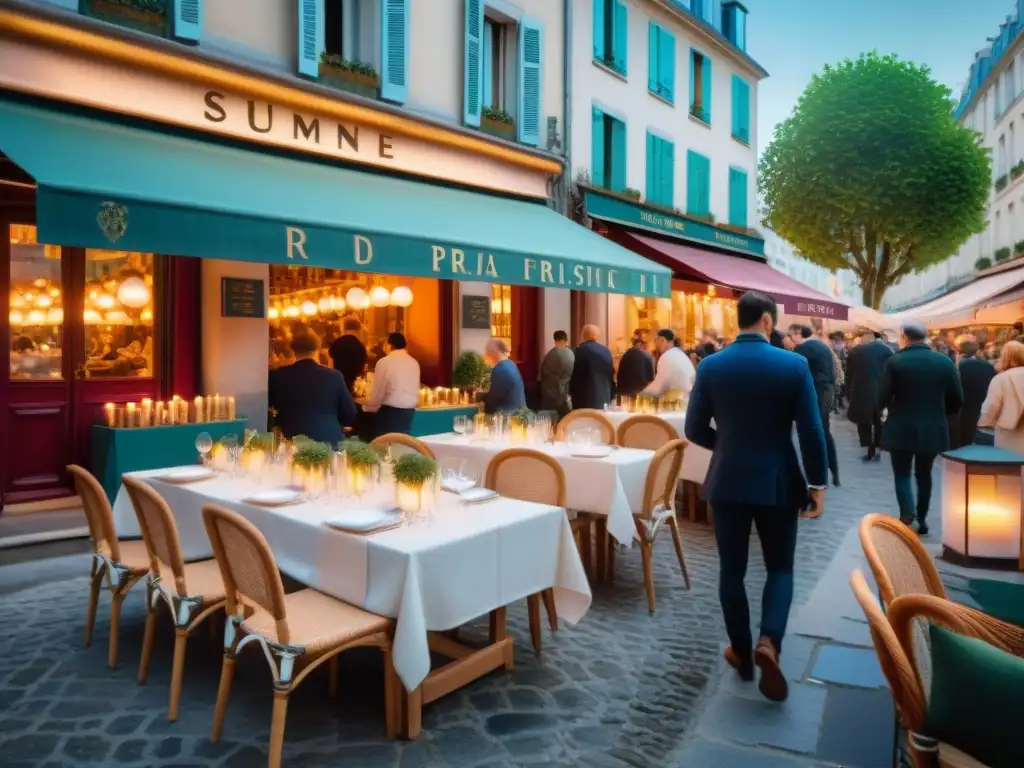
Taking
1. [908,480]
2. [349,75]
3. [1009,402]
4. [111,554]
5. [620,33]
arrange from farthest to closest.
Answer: [620,33] → [349,75] → [908,480] → [1009,402] → [111,554]

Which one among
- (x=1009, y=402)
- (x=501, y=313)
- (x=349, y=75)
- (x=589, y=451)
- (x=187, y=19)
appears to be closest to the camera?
(x=589, y=451)

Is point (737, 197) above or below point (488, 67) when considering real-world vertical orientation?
below

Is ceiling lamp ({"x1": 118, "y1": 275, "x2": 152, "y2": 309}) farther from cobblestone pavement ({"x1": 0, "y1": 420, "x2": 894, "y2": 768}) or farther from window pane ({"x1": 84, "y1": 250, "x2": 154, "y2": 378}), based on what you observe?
cobblestone pavement ({"x1": 0, "y1": 420, "x2": 894, "y2": 768})

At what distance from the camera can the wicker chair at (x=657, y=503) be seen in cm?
536

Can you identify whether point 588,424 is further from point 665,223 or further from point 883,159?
point 883,159

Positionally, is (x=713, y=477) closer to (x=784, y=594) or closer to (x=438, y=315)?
(x=784, y=594)

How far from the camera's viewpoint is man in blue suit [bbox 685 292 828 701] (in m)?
3.76

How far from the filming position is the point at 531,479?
4934 mm

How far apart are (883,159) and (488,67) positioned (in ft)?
49.9

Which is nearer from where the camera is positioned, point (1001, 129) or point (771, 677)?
point (771, 677)

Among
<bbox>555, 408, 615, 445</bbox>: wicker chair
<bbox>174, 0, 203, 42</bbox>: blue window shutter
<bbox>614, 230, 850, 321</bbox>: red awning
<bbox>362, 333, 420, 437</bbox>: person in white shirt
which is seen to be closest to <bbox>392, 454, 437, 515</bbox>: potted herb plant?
<bbox>555, 408, 615, 445</bbox>: wicker chair

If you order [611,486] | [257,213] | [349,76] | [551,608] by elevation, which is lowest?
[551,608]

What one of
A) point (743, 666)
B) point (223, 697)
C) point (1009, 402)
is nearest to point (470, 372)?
point (1009, 402)

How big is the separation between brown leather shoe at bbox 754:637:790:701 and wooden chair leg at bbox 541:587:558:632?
1.21 meters
